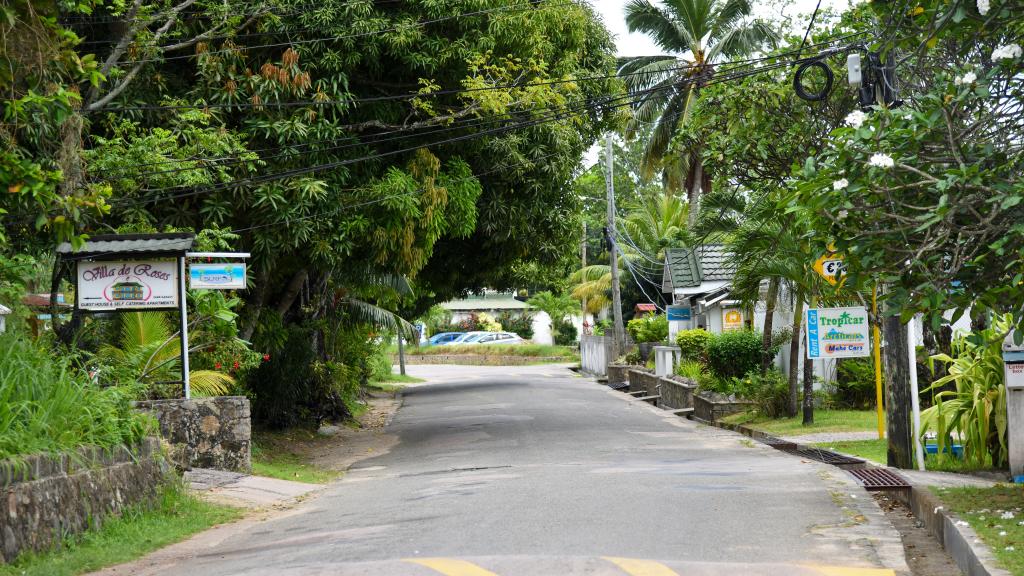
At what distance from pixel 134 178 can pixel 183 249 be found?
2514mm

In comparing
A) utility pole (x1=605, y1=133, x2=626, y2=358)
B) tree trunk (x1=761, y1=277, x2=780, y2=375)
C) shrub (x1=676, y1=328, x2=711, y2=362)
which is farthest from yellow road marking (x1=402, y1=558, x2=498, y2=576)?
utility pole (x1=605, y1=133, x2=626, y2=358)

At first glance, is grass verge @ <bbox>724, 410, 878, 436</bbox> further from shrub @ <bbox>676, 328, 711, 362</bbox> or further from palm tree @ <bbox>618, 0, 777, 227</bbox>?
palm tree @ <bbox>618, 0, 777, 227</bbox>

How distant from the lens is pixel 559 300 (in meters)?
65.9

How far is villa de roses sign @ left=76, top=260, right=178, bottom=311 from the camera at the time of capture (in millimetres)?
13594

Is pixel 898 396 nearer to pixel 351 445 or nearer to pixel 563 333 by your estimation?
pixel 351 445

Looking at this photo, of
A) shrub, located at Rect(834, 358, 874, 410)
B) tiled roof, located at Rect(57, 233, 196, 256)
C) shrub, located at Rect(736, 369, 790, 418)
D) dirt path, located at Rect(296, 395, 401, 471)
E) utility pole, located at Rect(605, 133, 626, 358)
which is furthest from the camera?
utility pole, located at Rect(605, 133, 626, 358)

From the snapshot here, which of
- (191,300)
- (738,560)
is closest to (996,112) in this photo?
(738,560)

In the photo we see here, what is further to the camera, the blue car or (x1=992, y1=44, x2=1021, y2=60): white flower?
the blue car

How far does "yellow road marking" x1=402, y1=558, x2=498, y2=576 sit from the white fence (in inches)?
1373

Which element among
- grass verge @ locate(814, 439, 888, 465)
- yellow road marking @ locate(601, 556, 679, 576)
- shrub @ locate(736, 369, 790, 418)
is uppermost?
shrub @ locate(736, 369, 790, 418)

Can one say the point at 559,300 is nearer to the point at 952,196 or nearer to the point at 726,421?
the point at 726,421

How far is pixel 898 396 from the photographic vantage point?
1293 cm

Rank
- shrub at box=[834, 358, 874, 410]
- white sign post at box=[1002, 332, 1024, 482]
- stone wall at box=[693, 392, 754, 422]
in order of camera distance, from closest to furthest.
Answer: white sign post at box=[1002, 332, 1024, 482] → shrub at box=[834, 358, 874, 410] → stone wall at box=[693, 392, 754, 422]

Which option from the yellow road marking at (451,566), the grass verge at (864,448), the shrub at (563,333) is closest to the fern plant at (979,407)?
the grass verge at (864,448)
